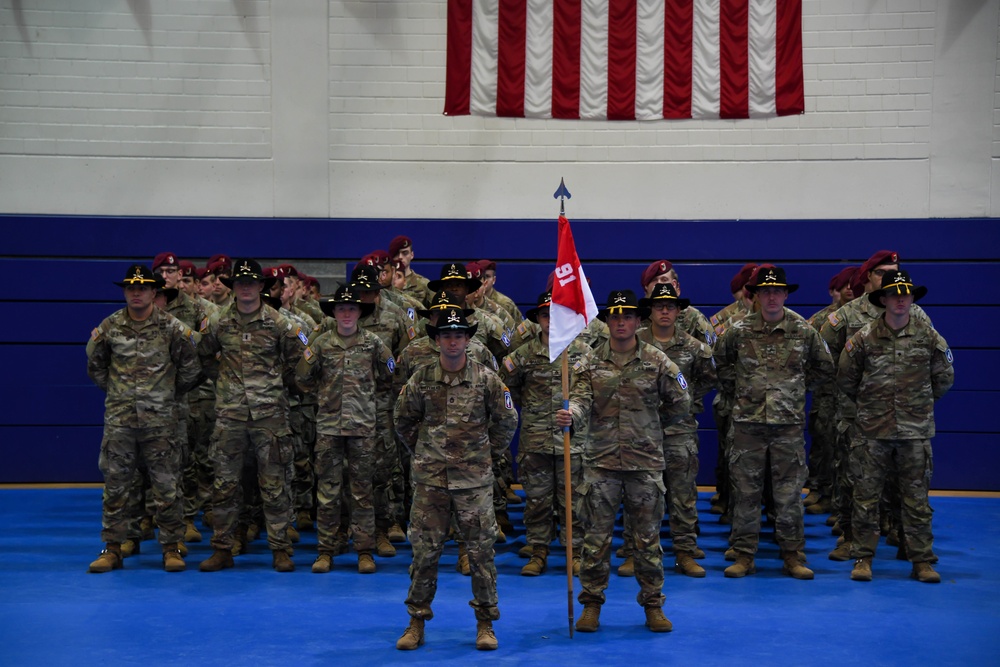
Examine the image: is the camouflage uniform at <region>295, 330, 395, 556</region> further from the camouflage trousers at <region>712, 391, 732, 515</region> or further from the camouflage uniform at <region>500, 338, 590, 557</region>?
the camouflage trousers at <region>712, 391, 732, 515</region>

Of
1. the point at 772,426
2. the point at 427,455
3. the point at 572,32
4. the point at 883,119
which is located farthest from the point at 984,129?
the point at 427,455

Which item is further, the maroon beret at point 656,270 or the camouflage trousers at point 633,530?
the maroon beret at point 656,270

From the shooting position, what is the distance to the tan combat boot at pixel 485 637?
6.29m

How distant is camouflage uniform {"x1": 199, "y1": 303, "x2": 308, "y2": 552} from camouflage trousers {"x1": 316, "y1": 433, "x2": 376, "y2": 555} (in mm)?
266

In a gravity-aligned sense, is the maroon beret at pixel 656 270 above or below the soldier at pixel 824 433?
above

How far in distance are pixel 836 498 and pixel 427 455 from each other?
192 inches

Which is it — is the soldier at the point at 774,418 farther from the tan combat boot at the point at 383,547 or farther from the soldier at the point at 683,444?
the tan combat boot at the point at 383,547

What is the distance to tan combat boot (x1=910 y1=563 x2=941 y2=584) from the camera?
785cm

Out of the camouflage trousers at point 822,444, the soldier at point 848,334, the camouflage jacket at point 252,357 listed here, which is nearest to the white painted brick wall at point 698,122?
the soldier at point 848,334

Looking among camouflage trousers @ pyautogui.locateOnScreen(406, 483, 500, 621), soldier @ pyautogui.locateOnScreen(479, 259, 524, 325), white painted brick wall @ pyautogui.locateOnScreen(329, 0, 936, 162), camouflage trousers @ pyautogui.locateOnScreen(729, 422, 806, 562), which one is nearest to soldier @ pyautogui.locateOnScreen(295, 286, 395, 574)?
camouflage trousers @ pyautogui.locateOnScreen(406, 483, 500, 621)

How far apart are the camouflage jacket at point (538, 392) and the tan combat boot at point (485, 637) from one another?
1979 mm

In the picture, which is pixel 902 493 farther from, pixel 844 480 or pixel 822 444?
pixel 822 444

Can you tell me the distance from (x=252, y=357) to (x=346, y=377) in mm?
720

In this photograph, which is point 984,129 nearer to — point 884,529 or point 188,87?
point 884,529
